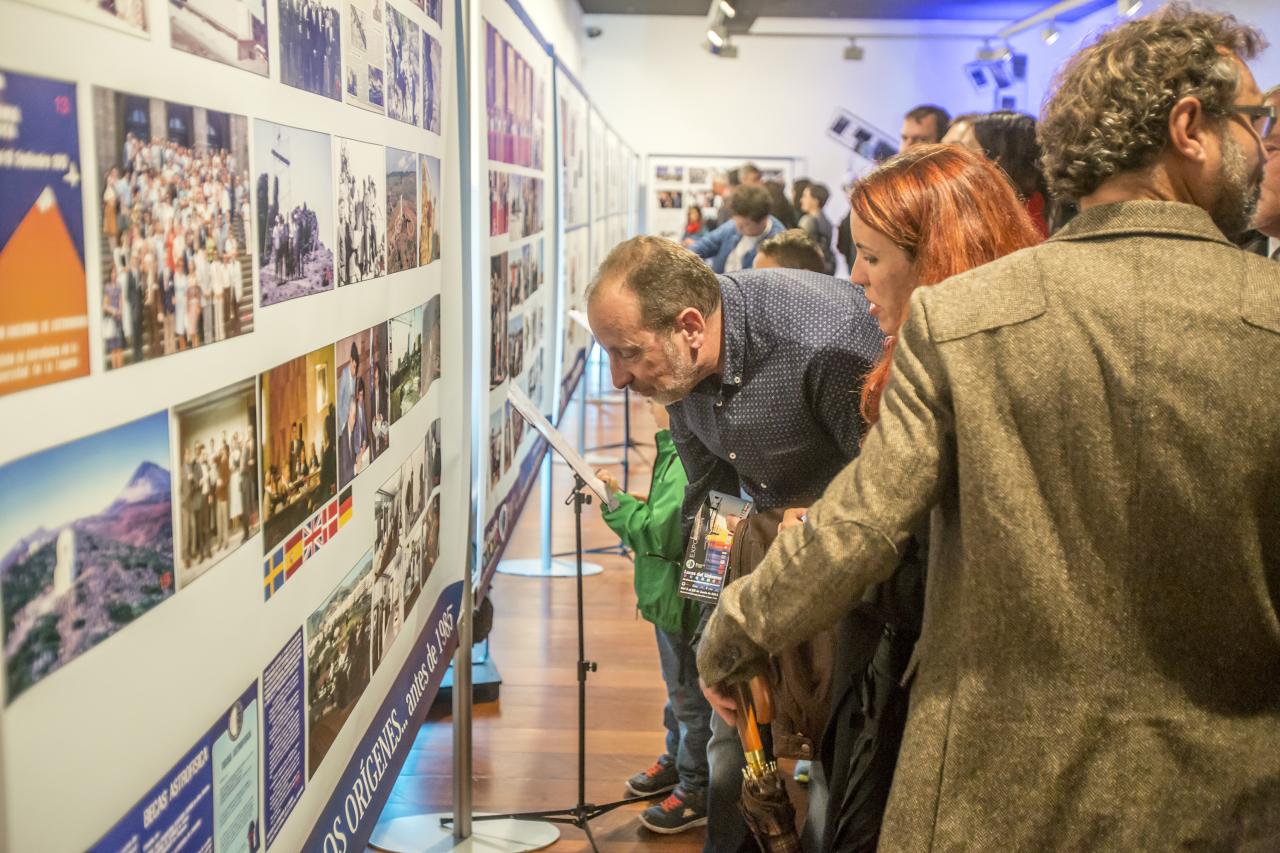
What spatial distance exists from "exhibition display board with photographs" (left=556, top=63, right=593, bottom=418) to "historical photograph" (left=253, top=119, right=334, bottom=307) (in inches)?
118

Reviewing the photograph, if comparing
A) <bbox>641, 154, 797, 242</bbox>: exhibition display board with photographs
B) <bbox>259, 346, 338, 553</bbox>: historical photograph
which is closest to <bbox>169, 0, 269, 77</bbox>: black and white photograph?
<bbox>259, 346, 338, 553</bbox>: historical photograph

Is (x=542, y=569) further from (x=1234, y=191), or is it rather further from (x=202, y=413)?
(x=202, y=413)

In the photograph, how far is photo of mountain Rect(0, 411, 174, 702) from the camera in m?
0.67

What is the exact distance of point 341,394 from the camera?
1.41 meters

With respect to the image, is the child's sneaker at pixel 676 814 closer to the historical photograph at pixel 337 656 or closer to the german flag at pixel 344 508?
the historical photograph at pixel 337 656

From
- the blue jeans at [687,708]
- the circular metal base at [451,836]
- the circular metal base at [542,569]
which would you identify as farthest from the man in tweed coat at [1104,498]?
the circular metal base at [542,569]

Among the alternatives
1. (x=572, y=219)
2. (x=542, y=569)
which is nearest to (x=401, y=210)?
(x=572, y=219)

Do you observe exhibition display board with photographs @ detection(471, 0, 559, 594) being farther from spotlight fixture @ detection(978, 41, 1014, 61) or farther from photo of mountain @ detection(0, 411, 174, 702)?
spotlight fixture @ detection(978, 41, 1014, 61)

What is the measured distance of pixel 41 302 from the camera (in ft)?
2.23

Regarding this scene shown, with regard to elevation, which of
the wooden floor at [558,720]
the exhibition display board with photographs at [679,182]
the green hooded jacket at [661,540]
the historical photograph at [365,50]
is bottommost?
the wooden floor at [558,720]

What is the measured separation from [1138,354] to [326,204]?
0.88m

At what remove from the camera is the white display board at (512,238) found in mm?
2494

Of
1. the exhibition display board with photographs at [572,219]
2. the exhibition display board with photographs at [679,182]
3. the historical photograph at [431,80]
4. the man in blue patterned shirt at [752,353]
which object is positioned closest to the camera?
the historical photograph at [431,80]

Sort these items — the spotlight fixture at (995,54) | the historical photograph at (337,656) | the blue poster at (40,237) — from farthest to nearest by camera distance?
the spotlight fixture at (995,54) → the historical photograph at (337,656) → the blue poster at (40,237)
